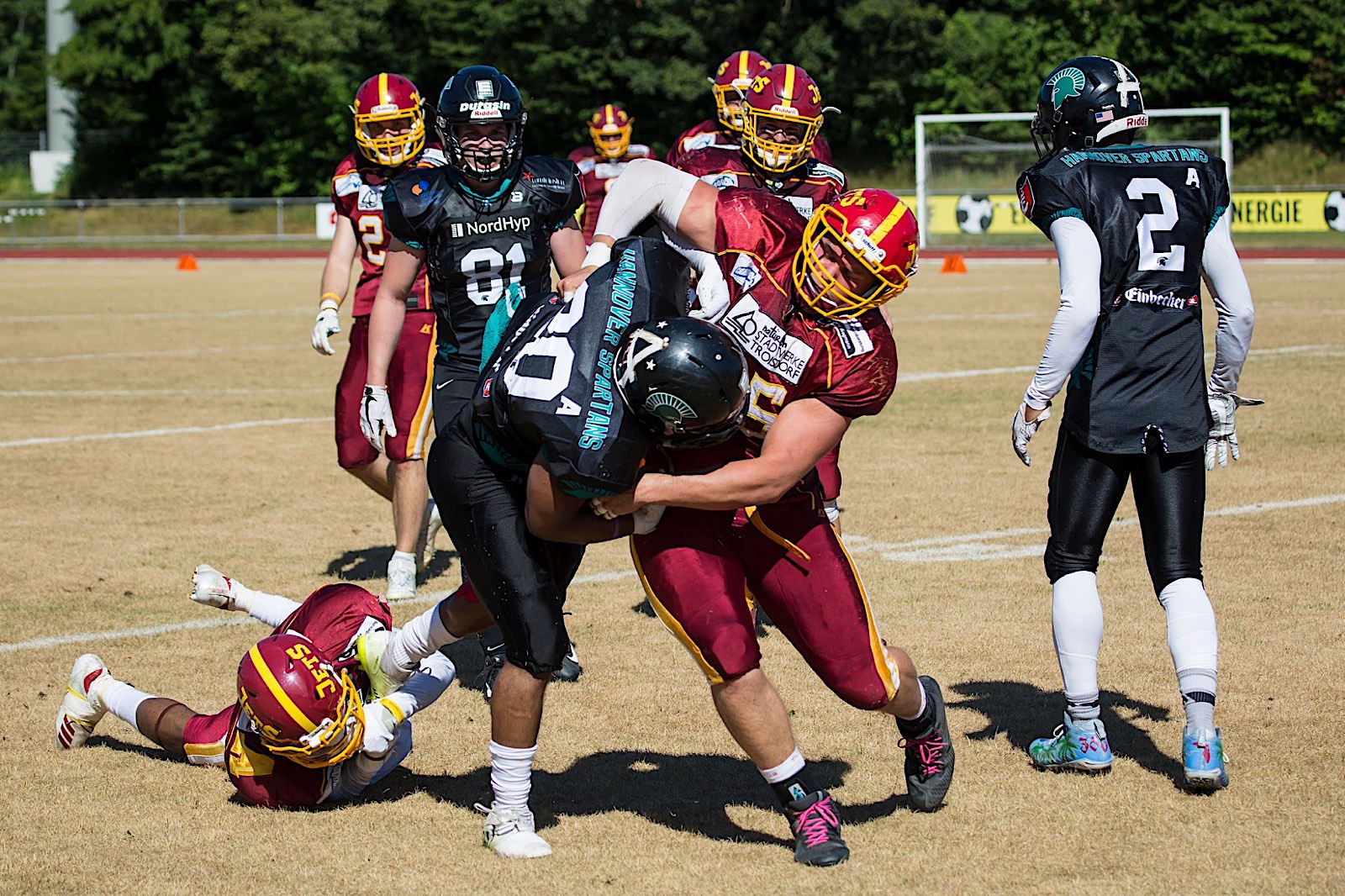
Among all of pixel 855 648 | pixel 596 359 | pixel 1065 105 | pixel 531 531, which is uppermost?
pixel 1065 105

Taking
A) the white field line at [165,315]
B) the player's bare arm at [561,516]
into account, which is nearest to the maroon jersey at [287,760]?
the player's bare arm at [561,516]

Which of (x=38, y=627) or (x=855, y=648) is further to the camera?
(x=38, y=627)

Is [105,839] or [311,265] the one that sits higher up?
[311,265]

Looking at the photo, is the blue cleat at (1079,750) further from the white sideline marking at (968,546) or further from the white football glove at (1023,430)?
the white sideline marking at (968,546)

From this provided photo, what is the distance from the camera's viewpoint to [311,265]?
1253 inches

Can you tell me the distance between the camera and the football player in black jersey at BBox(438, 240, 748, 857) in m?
3.75

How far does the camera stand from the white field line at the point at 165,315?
1908cm

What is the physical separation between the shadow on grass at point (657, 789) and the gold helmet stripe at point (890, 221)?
1499mm

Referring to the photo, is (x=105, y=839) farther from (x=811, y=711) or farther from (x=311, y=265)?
(x=311, y=265)

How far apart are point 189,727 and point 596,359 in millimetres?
1828

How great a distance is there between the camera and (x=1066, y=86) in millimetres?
4703

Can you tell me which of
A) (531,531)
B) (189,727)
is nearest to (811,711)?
(531,531)

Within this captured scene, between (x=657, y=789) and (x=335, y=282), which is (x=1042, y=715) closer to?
(x=657, y=789)

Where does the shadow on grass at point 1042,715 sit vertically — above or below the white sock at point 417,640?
below
